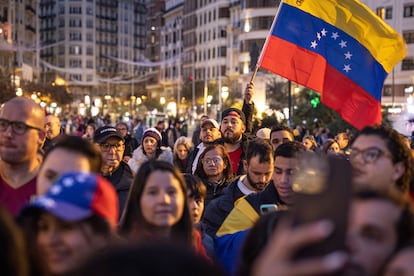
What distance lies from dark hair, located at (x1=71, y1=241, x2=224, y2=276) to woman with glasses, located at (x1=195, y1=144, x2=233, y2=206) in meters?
5.59

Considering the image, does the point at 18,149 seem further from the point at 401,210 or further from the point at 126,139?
the point at 126,139

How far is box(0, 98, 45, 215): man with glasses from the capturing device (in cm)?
455

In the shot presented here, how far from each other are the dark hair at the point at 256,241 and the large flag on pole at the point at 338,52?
431 cm

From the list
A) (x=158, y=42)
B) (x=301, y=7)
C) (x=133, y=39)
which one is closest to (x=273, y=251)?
(x=301, y=7)

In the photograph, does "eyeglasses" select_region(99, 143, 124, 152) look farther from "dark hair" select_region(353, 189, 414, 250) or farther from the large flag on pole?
"dark hair" select_region(353, 189, 414, 250)

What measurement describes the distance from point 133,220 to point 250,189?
226 centimetres

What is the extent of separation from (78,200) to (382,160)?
2051mm

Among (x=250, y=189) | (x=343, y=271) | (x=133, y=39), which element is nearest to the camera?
(x=343, y=271)

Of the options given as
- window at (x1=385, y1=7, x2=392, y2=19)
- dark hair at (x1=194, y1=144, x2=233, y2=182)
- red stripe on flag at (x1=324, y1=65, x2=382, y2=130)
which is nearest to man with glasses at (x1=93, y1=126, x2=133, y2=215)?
dark hair at (x1=194, y1=144, x2=233, y2=182)

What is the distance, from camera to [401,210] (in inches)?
105

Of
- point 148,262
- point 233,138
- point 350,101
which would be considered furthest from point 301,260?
point 233,138

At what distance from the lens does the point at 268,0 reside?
67.3 meters

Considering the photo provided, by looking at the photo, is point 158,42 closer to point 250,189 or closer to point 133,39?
point 133,39

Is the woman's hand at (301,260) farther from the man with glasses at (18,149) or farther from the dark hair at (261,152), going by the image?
the dark hair at (261,152)
